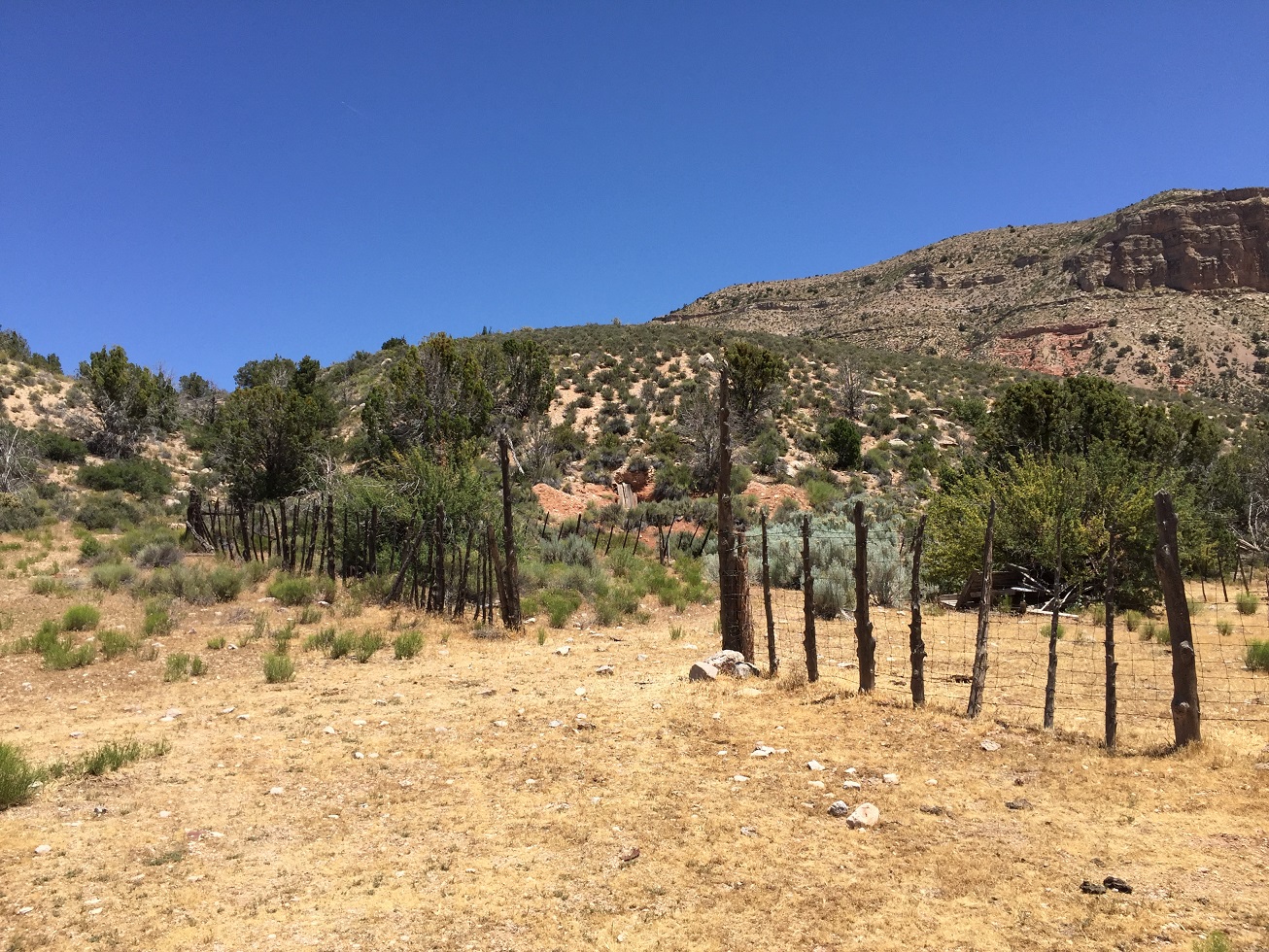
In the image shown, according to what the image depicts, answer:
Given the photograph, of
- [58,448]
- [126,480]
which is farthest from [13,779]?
[58,448]

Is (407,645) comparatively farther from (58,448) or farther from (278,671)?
(58,448)

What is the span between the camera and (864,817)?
579 centimetres

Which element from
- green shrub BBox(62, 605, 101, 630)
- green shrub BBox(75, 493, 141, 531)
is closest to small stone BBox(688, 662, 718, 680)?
green shrub BBox(62, 605, 101, 630)

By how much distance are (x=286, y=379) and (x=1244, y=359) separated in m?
69.9

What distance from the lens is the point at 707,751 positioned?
7.48 meters

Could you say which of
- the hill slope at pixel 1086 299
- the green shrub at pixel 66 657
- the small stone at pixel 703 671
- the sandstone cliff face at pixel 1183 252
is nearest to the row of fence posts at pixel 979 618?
the small stone at pixel 703 671

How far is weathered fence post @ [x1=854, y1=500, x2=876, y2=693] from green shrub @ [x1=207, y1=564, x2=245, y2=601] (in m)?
12.5

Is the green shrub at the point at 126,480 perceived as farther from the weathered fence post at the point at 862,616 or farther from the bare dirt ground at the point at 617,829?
the weathered fence post at the point at 862,616

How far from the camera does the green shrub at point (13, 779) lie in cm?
616

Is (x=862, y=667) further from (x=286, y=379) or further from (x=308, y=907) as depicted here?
(x=286, y=379)

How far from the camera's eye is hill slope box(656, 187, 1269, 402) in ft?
204

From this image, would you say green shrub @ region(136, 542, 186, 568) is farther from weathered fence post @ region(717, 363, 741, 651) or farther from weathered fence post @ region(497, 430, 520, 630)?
weathered fence post @ region(717, 363, 741, 651)

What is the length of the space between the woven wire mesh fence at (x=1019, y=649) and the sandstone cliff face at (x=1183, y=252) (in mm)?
66793

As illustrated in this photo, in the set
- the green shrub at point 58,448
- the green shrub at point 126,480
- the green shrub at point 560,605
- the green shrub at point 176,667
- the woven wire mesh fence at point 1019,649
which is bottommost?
the woven wire mesh fence at point 1019,649
